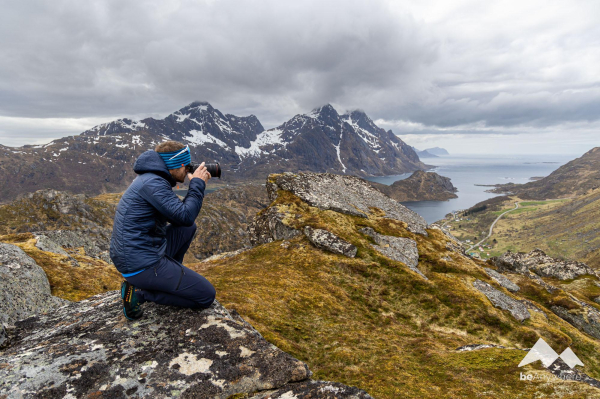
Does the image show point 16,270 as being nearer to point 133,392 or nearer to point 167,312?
point 167,312

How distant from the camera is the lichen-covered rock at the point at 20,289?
1341 centimetres

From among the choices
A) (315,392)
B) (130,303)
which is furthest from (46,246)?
(315,392)

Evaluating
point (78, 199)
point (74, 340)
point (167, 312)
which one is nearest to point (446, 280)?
point (167, 312)

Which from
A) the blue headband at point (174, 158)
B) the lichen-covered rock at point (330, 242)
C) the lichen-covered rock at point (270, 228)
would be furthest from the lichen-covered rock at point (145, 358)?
the lichen-covered rock at point (270, 228)

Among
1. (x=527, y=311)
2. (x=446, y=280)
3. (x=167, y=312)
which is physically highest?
(x=167, y=312)

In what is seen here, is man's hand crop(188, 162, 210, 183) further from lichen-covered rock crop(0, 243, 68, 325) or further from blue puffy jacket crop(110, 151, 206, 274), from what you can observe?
lichen-covered rock crop(0, 243, 68, 325)

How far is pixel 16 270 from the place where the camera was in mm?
15422

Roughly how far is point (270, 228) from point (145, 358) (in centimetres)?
2985

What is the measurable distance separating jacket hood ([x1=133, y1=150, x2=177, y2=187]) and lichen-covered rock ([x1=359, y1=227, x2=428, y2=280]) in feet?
94.8

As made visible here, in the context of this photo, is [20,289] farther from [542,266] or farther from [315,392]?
[542,266]

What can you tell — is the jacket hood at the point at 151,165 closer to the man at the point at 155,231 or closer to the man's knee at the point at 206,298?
the man at the point at 155,231

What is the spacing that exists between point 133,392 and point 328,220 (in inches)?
1217

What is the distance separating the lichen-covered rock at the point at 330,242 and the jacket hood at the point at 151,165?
80.2ft

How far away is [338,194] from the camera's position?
159 ft
